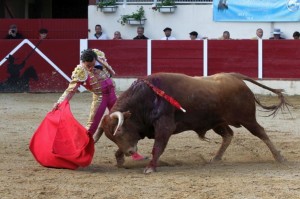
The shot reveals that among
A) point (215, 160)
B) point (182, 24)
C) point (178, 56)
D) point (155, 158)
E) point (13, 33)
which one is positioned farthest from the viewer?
point (182, 24)

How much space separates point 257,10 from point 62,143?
8.06m

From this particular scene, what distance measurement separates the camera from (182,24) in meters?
13.7

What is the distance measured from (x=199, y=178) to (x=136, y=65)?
24.6ft

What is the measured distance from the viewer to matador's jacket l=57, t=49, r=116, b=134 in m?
6.06

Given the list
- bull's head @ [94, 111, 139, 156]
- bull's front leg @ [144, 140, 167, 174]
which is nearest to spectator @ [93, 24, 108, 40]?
bull's head @ [94, 111, 139, 156]

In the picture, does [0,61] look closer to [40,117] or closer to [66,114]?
[40,117]

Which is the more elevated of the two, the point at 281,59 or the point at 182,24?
the point at 182,24

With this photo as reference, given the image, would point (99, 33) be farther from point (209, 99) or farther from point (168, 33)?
point (209, 99)

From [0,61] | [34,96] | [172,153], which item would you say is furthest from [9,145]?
[0,61]

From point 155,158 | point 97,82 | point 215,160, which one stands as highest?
point 97,82

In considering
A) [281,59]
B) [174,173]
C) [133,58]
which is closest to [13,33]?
[133,58]

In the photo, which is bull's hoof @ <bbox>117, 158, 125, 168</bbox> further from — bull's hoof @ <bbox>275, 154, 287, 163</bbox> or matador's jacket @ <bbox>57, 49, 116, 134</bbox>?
bull's hoof @ <bbox>275, 154, 287, 163</bbox>

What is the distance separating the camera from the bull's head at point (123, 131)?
564 centimetres

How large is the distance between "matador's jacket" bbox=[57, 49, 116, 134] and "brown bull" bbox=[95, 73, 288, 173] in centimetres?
45
